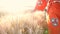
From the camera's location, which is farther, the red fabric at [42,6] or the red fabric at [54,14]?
the red fabric at [42,6]

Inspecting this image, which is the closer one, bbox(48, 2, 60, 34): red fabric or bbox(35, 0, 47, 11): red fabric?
bbox(48, 2, 60, 34): red fabric

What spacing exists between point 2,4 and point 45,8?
0.26 m

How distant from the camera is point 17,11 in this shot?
968mm

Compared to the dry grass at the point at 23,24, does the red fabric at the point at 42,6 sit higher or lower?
higher

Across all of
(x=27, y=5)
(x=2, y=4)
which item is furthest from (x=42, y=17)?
(x=2, y=4)

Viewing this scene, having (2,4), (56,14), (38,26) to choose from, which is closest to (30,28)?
(38,26)

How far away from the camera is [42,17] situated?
0.91 meters

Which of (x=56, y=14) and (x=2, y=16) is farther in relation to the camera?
(x=2, y=16)

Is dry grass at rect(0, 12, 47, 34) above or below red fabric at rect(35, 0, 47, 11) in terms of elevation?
below

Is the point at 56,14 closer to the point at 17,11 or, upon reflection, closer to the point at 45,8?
the point at 45,8

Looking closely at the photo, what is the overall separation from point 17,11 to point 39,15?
5.2 inches

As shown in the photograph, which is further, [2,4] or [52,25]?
[2,4]

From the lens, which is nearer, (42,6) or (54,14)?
(54,14)

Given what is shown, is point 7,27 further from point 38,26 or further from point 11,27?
point 38,26
